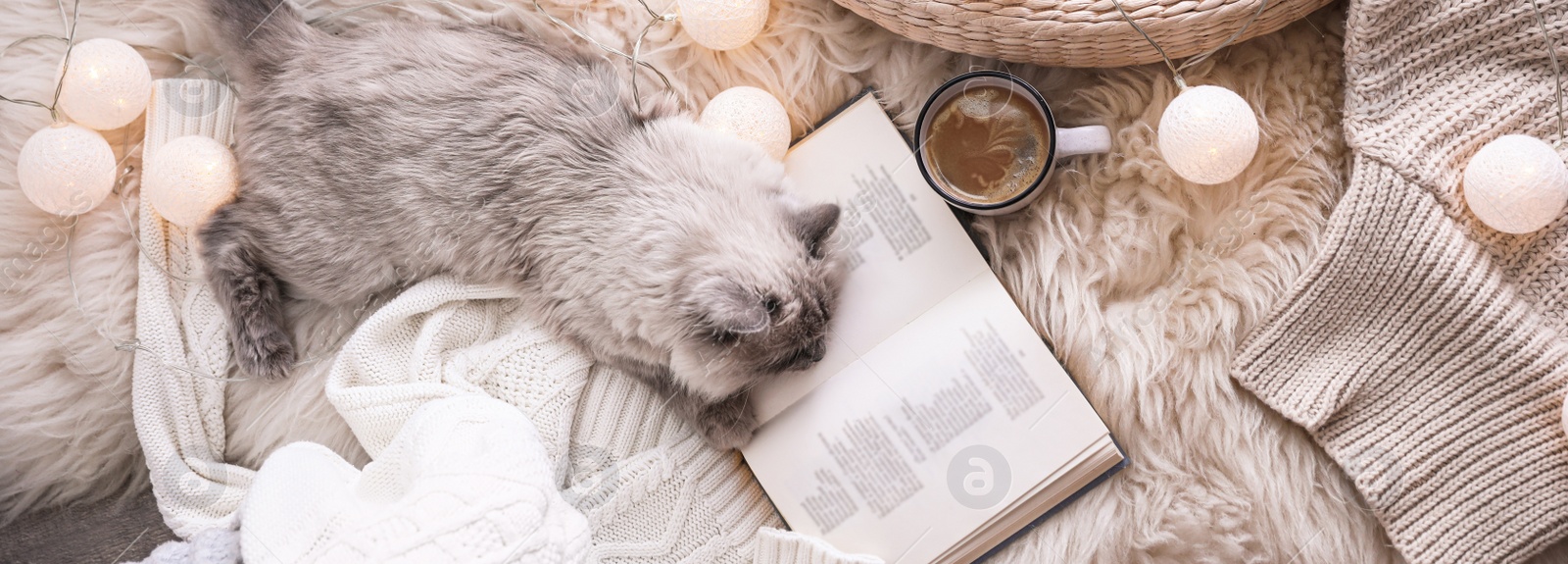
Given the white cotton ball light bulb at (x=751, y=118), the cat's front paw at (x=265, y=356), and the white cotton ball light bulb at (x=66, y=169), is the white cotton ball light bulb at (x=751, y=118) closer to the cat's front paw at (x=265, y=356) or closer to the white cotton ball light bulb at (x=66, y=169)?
the cat's front paw at (x=265, y=356)

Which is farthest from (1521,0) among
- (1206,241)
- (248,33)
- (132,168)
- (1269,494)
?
(132,168)

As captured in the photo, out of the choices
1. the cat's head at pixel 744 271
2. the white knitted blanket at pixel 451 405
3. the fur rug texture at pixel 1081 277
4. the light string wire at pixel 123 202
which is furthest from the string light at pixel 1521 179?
the light string wire at pixel 123 202

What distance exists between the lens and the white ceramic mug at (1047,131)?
2.89ft

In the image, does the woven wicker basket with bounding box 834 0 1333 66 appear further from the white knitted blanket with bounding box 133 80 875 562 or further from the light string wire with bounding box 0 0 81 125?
the light string wire with bounding box 0 0 81 125

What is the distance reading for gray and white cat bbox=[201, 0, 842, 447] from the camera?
0.89 metres

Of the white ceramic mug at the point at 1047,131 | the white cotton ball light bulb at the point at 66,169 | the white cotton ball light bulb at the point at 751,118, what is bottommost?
the white cotton ball light bulb at the point at 66,169

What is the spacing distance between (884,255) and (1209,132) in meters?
0.37

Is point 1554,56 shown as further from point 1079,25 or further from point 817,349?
point 817,349

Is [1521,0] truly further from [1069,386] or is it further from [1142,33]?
[1069,386]

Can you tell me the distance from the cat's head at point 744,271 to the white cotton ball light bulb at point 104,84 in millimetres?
657

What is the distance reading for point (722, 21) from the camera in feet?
3.03

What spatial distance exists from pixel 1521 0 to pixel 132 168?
1597mm

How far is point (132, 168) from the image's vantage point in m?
1.04

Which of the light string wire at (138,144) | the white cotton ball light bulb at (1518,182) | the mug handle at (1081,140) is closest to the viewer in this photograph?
the white cotton ball light bulb at (1518,182)
